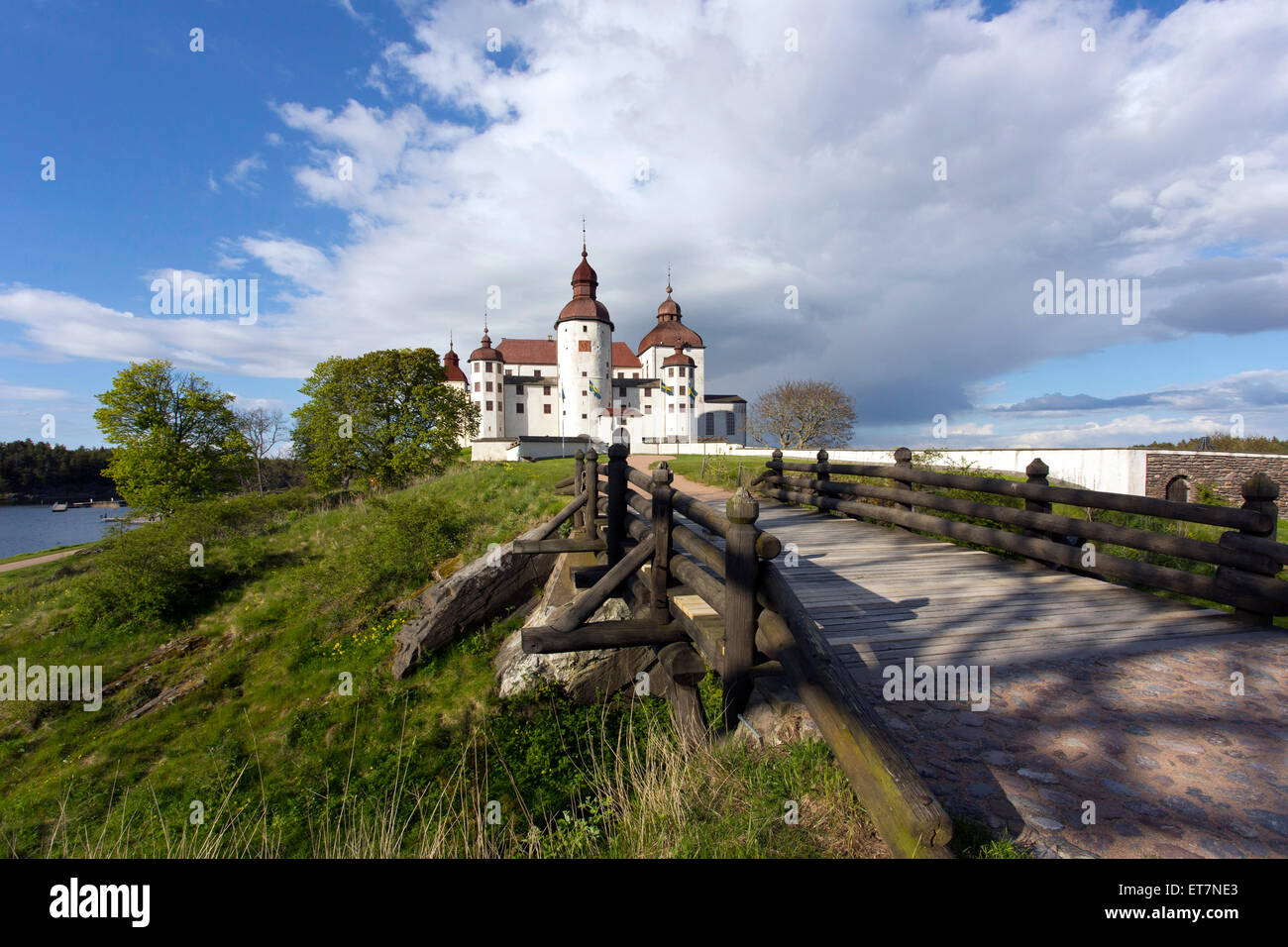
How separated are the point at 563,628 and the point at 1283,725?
185 inches

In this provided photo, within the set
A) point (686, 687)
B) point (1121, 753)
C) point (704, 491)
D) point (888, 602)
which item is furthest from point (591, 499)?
point (704, 491)

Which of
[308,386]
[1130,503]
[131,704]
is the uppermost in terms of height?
[308,386]

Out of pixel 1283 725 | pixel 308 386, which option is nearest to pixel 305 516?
pixel 308 386

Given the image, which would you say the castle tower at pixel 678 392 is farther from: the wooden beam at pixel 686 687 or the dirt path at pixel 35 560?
the wooden beam at pixel 686 687

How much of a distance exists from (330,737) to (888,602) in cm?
822

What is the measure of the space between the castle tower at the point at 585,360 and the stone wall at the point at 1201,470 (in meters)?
45.1

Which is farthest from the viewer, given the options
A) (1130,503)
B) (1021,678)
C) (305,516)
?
(305,516)

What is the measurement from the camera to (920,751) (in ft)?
10.1

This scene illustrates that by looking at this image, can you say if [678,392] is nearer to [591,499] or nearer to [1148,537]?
[591,499]

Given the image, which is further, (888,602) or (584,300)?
(584,300)

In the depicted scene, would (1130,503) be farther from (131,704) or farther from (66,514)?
(66,514)

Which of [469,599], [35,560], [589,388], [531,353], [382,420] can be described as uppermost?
[531,353]

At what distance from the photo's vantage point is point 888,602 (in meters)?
5.50

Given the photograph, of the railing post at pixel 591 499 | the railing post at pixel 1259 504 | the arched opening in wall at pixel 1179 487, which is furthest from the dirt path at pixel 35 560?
the arched opening in wall at pixel 1179 487
